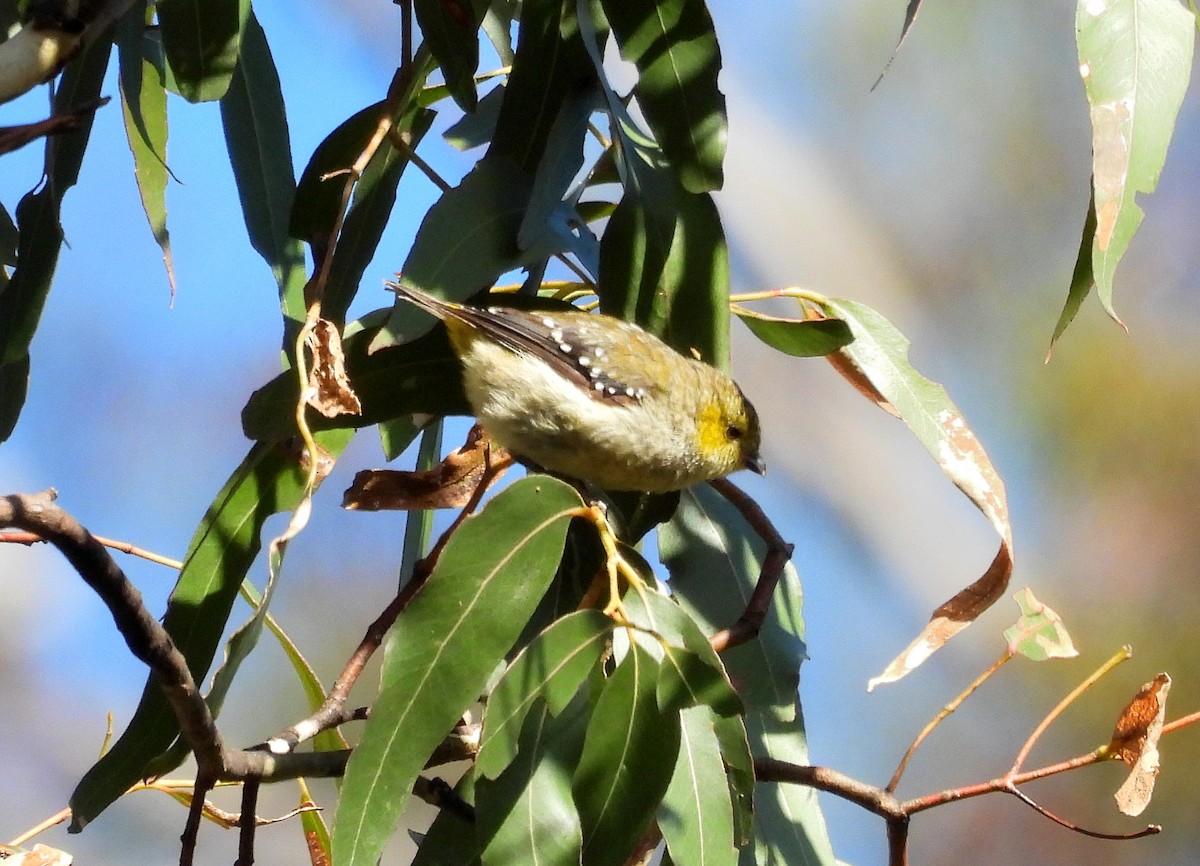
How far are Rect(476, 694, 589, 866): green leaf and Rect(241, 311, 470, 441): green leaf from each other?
0.55 meters

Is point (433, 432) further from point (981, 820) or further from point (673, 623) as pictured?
point (981, 820)

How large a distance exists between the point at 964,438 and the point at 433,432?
3.23 feet

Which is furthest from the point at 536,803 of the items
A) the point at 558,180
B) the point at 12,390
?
the point at 12,390

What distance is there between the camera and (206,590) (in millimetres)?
1701

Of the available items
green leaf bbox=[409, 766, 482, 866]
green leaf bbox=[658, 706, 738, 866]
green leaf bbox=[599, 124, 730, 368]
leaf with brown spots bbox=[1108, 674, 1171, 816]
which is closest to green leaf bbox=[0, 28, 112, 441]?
green leaf bbox=[599, 124, 730, 368]

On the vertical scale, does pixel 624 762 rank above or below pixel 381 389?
below

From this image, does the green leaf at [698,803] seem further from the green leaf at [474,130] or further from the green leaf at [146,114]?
the green leaf at [146,114]

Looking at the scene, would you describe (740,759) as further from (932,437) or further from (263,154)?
(263,154)

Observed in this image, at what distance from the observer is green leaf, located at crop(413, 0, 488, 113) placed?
177cm

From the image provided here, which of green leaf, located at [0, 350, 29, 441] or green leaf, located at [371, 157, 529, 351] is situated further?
green leaf, located at [0, 350, 29, 441]

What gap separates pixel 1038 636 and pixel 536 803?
0.77 meters

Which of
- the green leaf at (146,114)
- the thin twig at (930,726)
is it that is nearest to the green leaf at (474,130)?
the green leaf at (146,114)

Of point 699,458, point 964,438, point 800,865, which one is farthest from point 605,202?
point 800,865

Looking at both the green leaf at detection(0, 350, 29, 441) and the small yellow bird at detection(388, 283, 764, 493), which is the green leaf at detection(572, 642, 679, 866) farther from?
the green leaf at detection(0, 350, 29, 441)
